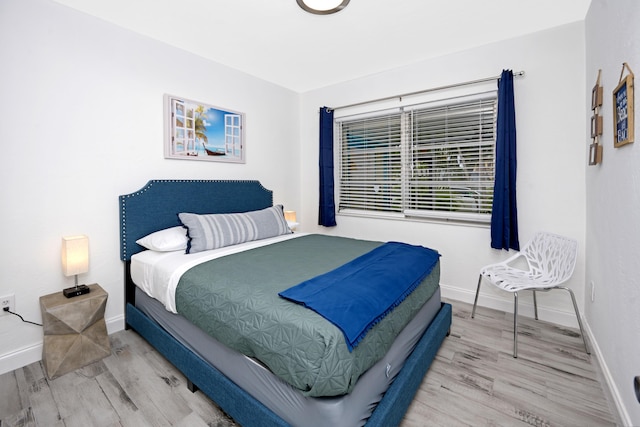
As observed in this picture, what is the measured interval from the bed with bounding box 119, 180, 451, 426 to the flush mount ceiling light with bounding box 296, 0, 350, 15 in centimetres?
183

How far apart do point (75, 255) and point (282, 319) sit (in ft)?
5.89

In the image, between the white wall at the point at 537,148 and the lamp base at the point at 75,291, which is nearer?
the lamp base at the point at 75,291

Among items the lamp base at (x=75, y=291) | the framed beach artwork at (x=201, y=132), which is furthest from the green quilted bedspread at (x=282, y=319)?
the framed beach artwork at (x=201, y=132)

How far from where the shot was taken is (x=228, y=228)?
2699mm

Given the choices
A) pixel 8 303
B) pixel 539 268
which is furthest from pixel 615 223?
pixel 8 303

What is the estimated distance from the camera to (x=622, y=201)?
1530mm

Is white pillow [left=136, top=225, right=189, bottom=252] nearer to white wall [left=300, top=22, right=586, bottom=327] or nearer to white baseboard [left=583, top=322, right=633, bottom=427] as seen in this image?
white wall [left=300, top=22, right=586, bottom=327]

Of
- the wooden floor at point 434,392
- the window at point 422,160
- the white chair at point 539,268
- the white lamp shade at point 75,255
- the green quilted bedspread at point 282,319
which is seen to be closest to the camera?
the green quilted bedspread at point 282,319

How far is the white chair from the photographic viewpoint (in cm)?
223

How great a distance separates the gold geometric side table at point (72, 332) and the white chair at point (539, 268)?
2.94m

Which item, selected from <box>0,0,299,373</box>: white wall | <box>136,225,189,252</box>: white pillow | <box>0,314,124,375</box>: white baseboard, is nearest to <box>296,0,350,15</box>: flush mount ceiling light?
<box>0,0,299,373</box>: white wall

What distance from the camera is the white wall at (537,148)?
98.4 inches

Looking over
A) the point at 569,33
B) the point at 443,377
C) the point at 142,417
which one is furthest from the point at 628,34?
the point at 142,417

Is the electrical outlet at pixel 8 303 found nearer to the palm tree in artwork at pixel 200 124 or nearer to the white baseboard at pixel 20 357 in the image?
the white baseboard at pixel 20 357
